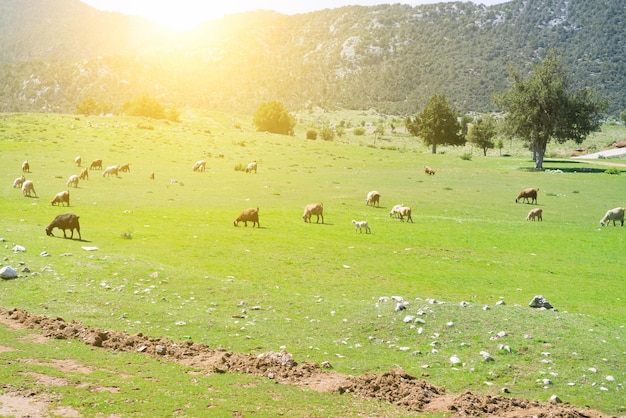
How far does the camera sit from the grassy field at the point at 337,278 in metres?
12.6

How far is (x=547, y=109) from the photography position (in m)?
80.2

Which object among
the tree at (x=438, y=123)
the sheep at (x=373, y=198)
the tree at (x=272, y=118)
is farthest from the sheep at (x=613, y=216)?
the tree at (x=272, y=118)

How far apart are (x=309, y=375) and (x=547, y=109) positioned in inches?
3099

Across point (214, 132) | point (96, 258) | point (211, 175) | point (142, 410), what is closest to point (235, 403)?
point (142, 410)

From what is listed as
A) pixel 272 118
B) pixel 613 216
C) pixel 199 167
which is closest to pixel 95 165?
pixel 199 167

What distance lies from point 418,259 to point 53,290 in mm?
16960

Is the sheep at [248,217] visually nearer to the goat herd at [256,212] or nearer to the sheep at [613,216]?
the goat herd at [256,212]

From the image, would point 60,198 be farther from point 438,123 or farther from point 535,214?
point 438,123

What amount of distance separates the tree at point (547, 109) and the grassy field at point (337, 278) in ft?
73.7

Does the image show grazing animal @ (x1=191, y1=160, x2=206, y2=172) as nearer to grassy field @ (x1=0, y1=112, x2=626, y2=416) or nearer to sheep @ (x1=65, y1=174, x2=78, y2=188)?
grassy field @ (x1=0, y1=112, x2=626, y2=416)

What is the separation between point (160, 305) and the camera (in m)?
16.6

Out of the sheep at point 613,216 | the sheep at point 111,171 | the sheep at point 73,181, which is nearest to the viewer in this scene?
the sheep at point 613,216

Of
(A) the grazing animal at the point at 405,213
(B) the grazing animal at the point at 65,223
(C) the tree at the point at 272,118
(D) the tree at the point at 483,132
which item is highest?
(C) the tree at the point at 272,118

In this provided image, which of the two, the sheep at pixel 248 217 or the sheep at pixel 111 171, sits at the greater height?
the sheep at pixel 111 171
